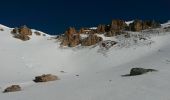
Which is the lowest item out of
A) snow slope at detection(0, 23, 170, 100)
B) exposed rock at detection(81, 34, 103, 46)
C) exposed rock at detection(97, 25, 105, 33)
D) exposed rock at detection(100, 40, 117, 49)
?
snow slope at detection(0, 23, 170, 100)

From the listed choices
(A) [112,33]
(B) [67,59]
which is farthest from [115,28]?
(B) [67,59]

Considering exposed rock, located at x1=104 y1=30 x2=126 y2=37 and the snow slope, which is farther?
exposed rock, located at x1=104 y1=30 x2=126 y2=37

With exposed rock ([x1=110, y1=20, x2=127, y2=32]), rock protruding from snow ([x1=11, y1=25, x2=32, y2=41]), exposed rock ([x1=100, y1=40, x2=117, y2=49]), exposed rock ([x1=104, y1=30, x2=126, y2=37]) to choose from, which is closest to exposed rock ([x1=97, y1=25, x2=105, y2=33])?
exposed rock ([x1=110, y1=20, x2=127, y2=32])

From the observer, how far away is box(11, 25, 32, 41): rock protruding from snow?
59250 mm

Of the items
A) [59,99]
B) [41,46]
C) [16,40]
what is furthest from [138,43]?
[59,99]

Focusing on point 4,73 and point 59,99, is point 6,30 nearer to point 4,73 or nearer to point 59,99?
point 4,73

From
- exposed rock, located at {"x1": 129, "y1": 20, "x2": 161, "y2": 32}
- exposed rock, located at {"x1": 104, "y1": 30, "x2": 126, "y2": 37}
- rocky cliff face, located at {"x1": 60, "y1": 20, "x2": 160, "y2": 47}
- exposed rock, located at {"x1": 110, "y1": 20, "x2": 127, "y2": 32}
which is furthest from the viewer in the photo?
exposed rock, located at {"x1": 110, "y1": 20, "x2": 127, "y2": 32}

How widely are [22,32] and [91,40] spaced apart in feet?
41.5

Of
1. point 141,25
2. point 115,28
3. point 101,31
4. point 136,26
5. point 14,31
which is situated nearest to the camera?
point 136,26

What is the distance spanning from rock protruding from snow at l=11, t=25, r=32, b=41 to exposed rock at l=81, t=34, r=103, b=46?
9999mm

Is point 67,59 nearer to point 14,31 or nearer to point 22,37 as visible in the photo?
point 22,37

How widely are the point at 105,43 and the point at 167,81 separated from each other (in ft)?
109

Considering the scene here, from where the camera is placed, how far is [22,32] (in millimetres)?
60500

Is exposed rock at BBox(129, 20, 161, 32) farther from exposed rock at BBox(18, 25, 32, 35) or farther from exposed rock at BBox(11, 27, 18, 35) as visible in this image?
exposed rock at BBox(11, 27, 18, 35)
